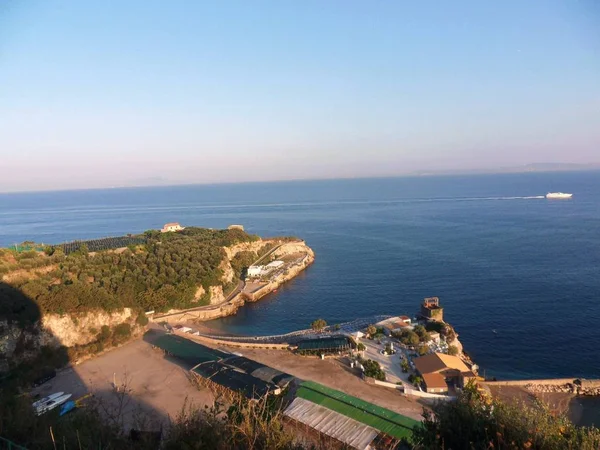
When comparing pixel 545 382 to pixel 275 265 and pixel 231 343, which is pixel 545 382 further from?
pixel 275 265

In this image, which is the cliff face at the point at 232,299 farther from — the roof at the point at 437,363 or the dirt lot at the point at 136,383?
the roof at the point at 437,363

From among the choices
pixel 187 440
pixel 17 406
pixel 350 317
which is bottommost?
pixel 350 317

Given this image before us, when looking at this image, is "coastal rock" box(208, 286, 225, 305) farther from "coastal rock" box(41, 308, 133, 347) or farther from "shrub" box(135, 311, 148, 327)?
"coastal rock" box(41, 308, 133, 347)

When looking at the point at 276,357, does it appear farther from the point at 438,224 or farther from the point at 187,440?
the point at 438,224

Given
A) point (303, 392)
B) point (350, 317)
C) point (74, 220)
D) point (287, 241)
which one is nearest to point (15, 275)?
point (303, 392)

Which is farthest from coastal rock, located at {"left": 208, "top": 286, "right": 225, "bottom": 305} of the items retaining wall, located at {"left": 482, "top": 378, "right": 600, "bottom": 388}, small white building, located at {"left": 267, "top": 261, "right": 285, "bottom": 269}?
retaining wall, located at {"left": 482, "top": 378, "right": 600, "bottom": 388}

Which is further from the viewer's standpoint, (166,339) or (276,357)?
(166,339)

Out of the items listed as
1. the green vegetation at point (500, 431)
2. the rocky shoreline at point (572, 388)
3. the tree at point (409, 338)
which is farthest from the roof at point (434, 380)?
the green vegetation at point (500, 431)
